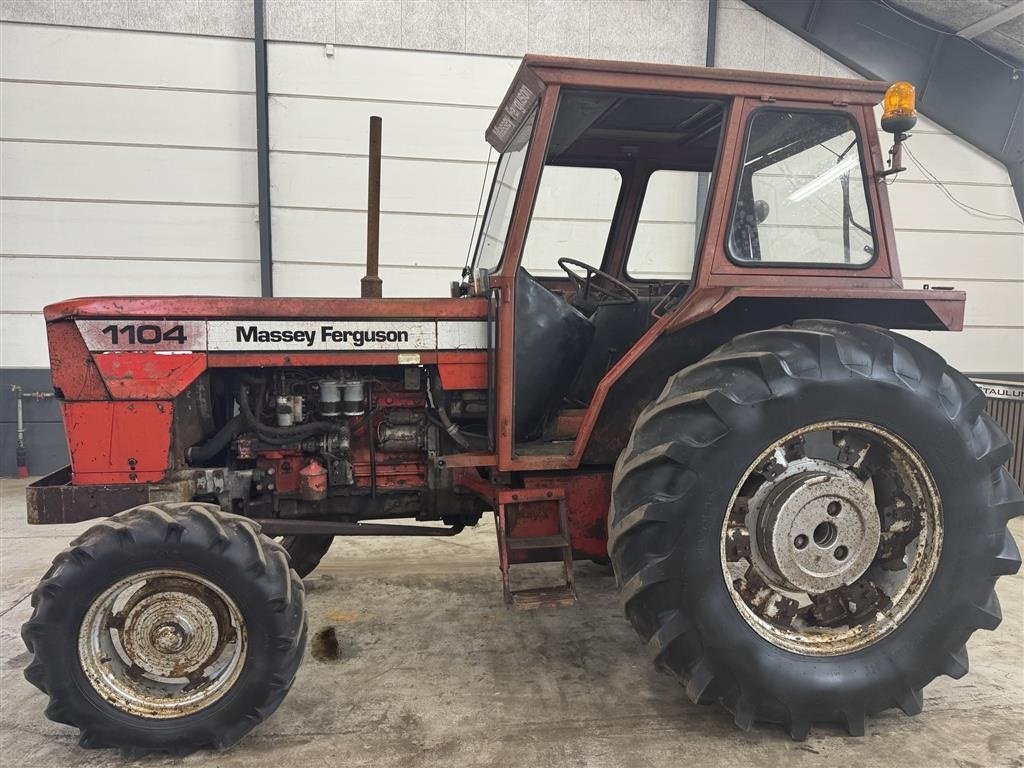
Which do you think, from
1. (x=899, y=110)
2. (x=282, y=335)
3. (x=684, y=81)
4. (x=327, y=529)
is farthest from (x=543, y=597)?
(x=899, y=110)

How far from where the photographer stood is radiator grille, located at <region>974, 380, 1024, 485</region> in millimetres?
5277

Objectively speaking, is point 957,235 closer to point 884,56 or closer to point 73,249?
point 884,56

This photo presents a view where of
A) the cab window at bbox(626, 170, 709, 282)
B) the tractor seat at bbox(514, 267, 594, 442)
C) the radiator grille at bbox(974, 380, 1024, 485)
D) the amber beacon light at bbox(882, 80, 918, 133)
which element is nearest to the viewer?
the amber beacon light at bbox(882, 80, 918, 133)

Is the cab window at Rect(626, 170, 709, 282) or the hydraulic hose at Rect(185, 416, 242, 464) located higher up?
the cab window at Rect(626, 170, 709, 282)

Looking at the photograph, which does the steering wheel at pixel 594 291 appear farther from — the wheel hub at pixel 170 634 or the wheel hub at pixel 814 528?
the wheel hub at pixel 170 634

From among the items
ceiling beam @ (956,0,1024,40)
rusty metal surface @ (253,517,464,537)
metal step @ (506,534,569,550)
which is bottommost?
rusty metal surface @ (253,517,464,537)

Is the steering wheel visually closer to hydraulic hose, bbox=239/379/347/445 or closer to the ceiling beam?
hydraulic hose, bbox=239/379/347/445

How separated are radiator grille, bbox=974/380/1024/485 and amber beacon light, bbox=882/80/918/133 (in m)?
4.08

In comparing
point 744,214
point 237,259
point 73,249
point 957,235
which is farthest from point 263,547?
point 957,235


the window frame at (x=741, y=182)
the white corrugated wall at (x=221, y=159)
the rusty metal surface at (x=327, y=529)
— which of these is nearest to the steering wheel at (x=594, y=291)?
the window frame at (x=741, y=182)

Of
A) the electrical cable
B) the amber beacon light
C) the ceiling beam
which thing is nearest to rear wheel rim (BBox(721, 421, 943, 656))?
the amber beacon light

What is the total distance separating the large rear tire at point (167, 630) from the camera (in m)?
1.97

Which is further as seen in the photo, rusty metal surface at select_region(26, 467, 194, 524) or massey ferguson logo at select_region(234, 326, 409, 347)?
massey ferguson logo at select_region(234, 326, 409, 347)

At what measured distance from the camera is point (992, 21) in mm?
5613
